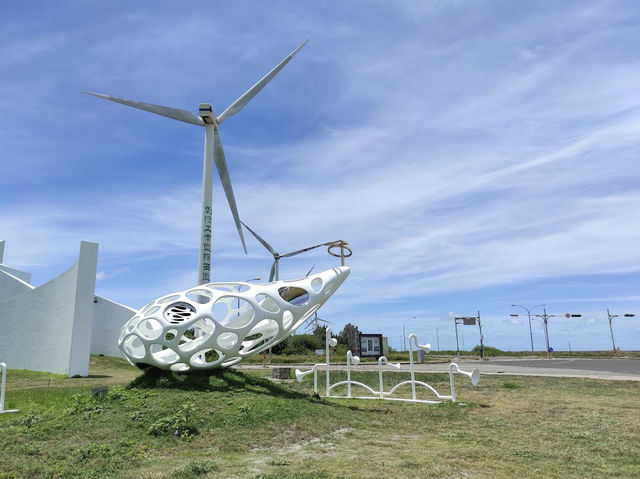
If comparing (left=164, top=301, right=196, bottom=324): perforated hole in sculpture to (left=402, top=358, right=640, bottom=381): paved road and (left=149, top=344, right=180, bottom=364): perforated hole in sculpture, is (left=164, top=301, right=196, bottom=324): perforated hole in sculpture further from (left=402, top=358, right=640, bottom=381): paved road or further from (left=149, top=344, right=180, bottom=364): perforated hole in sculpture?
(left=402, top=358, right=640, bottom=381): paved road

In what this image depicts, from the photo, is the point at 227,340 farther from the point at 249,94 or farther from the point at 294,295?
the point at 249,94

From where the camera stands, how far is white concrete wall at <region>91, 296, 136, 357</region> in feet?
161

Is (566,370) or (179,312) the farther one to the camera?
(566,370)

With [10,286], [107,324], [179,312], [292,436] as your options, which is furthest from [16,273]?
[292,436]

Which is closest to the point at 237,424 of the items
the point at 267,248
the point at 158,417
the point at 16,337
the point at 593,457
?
the point at 158,417

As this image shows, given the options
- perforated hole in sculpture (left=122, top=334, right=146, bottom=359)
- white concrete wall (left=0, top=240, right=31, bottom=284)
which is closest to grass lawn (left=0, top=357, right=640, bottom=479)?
perforated hole in sculpture (left=122, top=334, right=146, bottom=359)

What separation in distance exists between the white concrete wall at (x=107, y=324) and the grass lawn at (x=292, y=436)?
3534 cm

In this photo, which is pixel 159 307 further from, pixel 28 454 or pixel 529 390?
pixel 529 390

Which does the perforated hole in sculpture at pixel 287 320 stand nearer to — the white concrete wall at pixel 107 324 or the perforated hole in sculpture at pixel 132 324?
the perforated hole in sculpture at pixel 132 324

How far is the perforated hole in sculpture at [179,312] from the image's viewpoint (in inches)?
562

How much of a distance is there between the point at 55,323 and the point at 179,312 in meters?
25.5

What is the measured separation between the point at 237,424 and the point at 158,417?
1889 mm

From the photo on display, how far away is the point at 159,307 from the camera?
599 inches

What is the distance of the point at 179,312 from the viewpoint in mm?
14789
